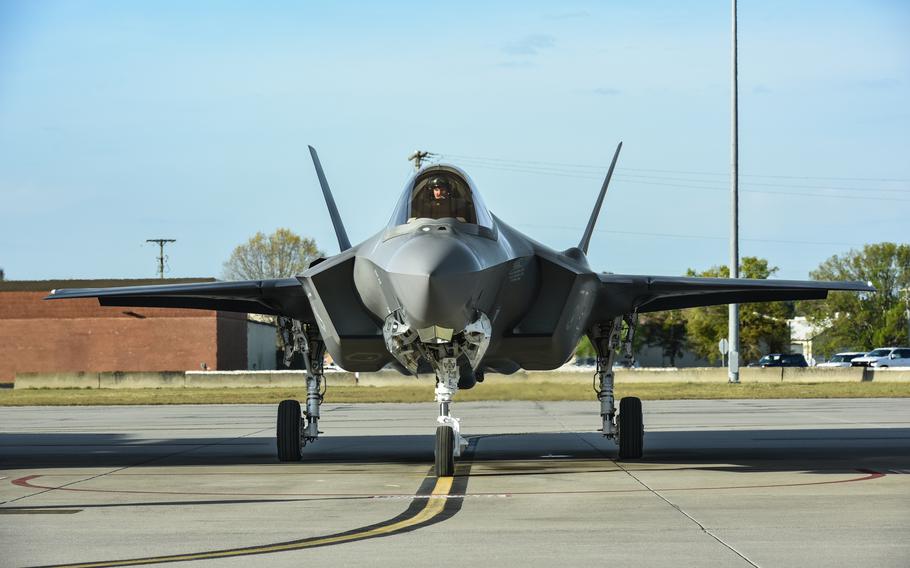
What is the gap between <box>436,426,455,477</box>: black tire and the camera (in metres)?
11.5

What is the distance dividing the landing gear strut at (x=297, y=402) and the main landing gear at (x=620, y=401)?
352cm

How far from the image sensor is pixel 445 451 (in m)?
11.6

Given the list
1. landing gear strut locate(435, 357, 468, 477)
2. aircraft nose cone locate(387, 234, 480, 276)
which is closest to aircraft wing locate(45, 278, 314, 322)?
landing gear strut locate(435, 357, 468, 477)

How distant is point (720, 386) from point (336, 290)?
1155 inches

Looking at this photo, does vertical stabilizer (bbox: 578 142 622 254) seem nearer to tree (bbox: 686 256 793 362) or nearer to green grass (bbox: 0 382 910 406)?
green grass (bbox: 0 382 910 406)

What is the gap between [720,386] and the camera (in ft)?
130

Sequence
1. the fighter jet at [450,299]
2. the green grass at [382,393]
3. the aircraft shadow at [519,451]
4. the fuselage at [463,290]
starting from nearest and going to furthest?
1. the fuselage at [463,290]
2. the fighter jet at [450,299]
3. the aircraft shadow at [519,451]
4. the green grass at [382,393]

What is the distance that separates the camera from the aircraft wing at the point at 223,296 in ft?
45.4

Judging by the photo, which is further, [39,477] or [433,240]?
[39,477]

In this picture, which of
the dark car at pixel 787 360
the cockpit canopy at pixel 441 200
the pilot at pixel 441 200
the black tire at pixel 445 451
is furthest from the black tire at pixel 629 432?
the dark car at pixel 787 360

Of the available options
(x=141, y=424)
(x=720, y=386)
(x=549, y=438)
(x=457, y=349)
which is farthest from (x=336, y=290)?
(x=720, y=386)

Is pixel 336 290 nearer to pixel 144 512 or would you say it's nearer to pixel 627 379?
pixel 144 512

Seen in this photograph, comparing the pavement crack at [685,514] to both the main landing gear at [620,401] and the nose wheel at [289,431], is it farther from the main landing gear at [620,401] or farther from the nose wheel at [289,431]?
the nose wheel at [289,431]

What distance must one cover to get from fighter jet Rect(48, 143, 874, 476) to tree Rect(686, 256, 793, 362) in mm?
69457
